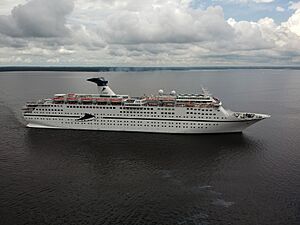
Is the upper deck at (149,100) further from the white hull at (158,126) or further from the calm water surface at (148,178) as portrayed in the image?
the calm water surface at (148,178)

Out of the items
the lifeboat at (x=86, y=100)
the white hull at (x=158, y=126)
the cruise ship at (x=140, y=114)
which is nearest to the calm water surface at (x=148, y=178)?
the white hull at (x=158, y=126)

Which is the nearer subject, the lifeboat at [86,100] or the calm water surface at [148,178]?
the calm water surface at [148,178]

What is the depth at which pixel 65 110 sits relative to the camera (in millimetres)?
59688

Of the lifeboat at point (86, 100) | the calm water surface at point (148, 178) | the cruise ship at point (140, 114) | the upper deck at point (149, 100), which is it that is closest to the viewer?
the calm water surface at point (148, 178)

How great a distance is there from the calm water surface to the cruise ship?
193 centimetres

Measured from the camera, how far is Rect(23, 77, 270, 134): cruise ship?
54.6m

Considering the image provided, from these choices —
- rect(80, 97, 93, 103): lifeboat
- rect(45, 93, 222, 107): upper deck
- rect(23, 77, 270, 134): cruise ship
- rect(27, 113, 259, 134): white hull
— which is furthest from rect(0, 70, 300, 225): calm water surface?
rect(80, 97, 93, 103): lifeboat

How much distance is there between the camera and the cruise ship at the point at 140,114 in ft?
179

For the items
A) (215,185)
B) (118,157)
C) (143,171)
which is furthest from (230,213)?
(118,157)

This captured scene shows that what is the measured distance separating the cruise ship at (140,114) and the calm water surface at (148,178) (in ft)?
6.32

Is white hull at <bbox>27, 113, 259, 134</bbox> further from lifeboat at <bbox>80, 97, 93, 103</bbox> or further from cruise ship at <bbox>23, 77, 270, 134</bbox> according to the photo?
lifeboat at <bbox>80, 97, 93, 103</bbox>

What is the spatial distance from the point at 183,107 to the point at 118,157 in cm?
1724

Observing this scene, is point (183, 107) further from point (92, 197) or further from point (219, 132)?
point (92, 197)

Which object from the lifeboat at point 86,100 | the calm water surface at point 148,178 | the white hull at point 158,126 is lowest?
the calm water surface at point 148,178
